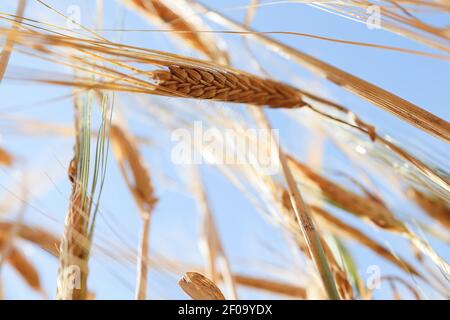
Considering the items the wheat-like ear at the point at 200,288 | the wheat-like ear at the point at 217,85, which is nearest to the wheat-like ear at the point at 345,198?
the wheat-like ear at the point at 217,85

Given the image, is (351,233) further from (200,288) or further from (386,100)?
(200,288)

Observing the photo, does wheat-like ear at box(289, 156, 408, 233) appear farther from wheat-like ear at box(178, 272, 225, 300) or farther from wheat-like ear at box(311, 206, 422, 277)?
wheat-like ear at box(178, 272, 225, 300)

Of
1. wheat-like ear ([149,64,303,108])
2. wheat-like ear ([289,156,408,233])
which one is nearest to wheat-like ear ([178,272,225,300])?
wheat-like ear ([149,64,303,108])

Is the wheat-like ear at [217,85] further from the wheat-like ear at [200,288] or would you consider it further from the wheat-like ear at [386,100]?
the wheat-like ear at [200,288]

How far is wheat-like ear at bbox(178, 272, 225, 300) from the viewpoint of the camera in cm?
57

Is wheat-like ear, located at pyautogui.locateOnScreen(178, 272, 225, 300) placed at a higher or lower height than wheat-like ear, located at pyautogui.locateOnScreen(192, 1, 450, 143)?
lower

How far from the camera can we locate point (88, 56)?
670mm

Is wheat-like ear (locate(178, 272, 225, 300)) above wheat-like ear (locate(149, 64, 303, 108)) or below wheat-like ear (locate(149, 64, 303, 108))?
below

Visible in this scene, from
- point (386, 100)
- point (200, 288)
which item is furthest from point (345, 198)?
point (200, 288)

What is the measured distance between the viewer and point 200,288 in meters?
0.57

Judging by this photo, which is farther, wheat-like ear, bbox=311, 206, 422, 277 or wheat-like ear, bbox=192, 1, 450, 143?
wheat-like ear, bbox=311, 206, 422, 277

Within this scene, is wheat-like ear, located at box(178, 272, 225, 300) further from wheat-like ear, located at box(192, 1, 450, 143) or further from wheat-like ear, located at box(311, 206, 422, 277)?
wheat-like ear, located at box(311, 206, 422, 277)

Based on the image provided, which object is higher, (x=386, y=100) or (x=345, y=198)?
(x=345, y=198)

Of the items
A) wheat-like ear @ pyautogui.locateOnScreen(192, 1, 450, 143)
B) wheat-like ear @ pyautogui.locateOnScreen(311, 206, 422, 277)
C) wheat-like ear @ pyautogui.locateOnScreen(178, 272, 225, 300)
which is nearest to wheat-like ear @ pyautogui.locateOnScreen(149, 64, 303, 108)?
wheat-like ear @ pyautogui.locateOnScreen(192, 1, 450, 143)
